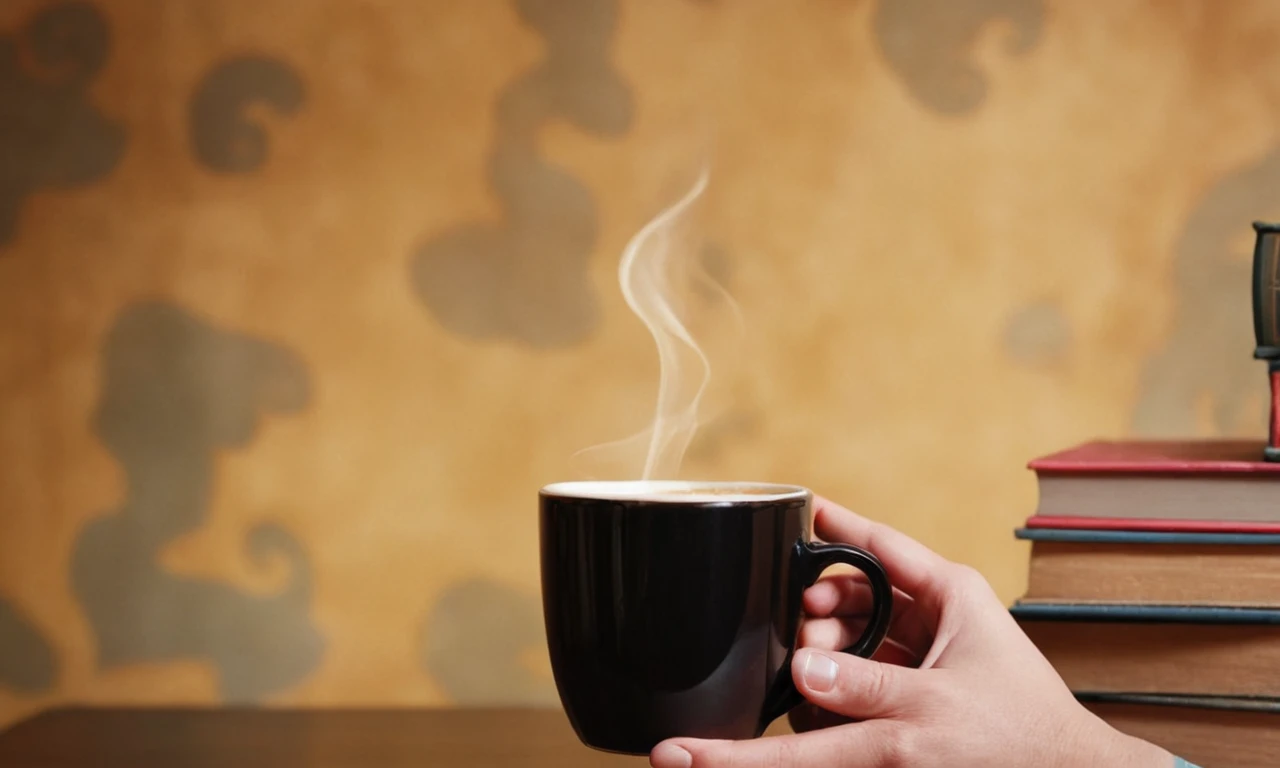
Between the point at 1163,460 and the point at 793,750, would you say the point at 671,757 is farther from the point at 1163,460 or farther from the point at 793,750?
the point at 1163,460

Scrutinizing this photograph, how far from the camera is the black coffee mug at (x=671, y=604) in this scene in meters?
0.54

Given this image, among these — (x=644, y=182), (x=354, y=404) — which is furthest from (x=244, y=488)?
(x=644, y=182)

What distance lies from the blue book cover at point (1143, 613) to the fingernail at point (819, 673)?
184 millimetres

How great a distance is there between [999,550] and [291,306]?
0.72 m

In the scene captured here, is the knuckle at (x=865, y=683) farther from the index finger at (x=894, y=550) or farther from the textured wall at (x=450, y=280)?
the textured wall at (x=450, y=280)

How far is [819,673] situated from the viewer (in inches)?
23.1

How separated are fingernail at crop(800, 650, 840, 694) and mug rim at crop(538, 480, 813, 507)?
0.09 metres

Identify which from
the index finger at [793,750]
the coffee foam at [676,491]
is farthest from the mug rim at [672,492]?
the index finger at [793,750]

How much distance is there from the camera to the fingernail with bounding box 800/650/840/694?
59 centimetres

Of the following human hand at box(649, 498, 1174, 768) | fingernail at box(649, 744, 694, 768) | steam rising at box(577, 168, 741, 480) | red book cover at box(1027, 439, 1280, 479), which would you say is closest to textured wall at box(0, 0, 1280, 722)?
steam rising at box(577, 168, 741, 480)

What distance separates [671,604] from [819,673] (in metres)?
0.10

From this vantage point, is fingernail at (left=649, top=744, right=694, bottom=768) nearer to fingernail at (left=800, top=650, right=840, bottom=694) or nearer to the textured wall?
fingernail at (left=800, top=650, right=840, bottom=694)

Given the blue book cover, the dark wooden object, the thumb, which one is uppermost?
the dark wooden object

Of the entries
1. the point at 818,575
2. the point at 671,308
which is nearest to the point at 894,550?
the point at 818,575
